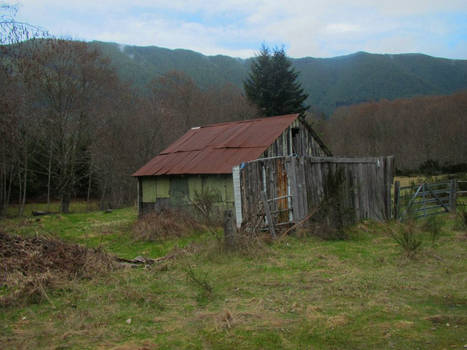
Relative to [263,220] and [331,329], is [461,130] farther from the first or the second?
[331,329]

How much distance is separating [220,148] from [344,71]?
466 ft

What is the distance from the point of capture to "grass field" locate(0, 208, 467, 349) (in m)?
4.15

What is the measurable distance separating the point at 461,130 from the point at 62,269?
5188cm

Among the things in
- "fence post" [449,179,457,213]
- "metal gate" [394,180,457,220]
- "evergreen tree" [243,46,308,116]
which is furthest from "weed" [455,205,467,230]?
"evergreen tree" [243,46,308,116]

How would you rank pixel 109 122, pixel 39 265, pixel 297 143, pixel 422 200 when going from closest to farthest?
1. pixel 39 265
2. pixel 422 200
3. pixel 297 143
4. pixel 109 122

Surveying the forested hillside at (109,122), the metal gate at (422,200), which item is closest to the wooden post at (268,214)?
the metal gate at (422,200)

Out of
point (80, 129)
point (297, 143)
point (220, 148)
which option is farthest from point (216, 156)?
point (80, 129)

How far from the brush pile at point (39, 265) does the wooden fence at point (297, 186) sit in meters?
3.61

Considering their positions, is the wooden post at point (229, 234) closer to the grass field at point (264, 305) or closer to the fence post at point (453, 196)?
the grass field at point (264, 305)

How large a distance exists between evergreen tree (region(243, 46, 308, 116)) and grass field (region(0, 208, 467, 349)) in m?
29.5

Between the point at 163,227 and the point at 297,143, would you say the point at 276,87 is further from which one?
the point at 163,227

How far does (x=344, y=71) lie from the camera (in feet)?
479

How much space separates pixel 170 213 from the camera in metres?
13.6

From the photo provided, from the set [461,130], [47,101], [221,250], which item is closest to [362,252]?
[221,250]
